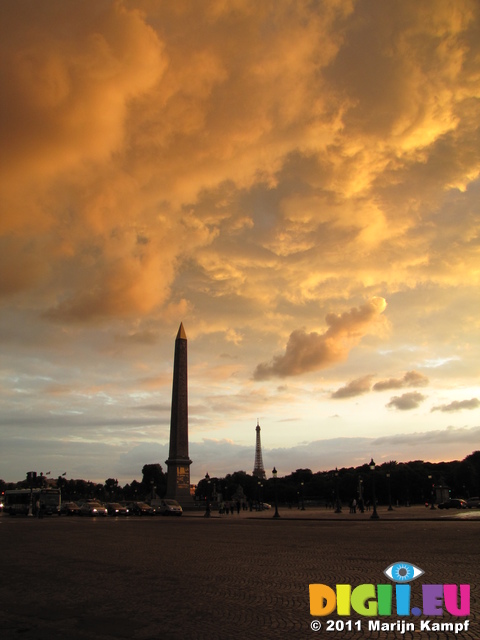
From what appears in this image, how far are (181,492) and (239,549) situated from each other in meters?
50.8

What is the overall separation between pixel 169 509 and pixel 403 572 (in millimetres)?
44467

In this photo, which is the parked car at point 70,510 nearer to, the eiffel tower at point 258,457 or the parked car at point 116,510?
the parked car at point 116,510

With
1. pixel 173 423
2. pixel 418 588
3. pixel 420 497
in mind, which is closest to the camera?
pixel 418 588

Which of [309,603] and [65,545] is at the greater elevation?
[309,603]

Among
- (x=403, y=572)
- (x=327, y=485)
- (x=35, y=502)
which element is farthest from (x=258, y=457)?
(x=403, y=572)

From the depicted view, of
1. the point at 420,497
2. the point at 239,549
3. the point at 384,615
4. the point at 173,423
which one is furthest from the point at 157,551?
the point at 420,497

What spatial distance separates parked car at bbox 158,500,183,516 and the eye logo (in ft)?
141

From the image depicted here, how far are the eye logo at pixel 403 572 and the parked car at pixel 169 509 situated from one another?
4284cm

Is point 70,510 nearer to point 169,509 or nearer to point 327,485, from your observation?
point 169,509

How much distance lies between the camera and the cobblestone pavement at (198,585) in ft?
24.2

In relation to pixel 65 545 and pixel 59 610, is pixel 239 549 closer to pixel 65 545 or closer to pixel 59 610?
pixel 65 545

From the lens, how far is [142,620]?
7.90 meters

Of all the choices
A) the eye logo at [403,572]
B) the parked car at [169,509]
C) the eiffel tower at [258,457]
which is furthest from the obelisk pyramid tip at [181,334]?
the eiffel tower at [258,457]

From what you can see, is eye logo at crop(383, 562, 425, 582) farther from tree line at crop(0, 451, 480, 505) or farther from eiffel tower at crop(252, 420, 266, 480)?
eiffel tower at crop(252, 420, 266, 480)
